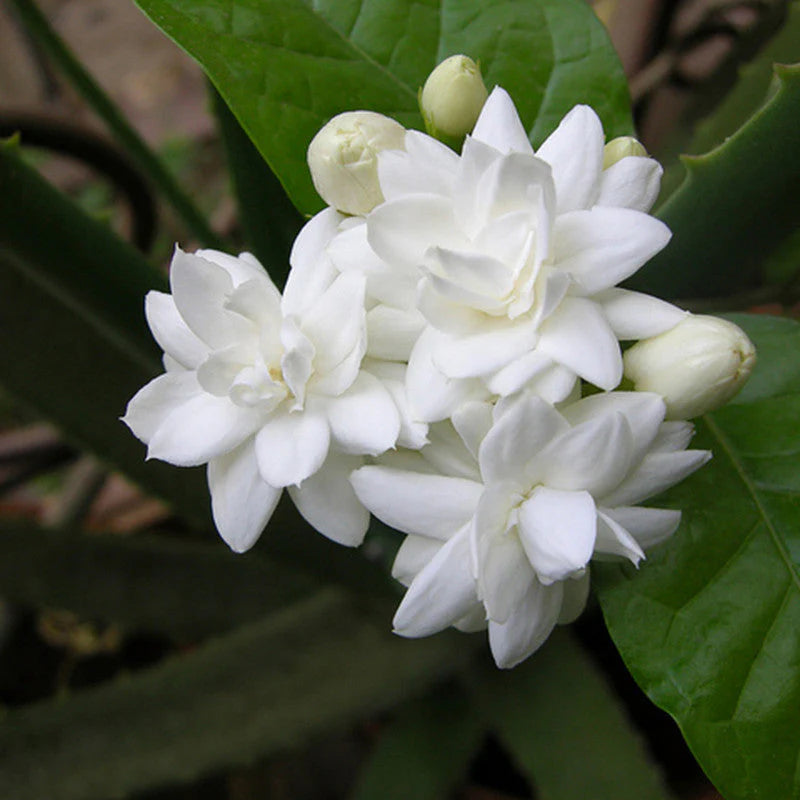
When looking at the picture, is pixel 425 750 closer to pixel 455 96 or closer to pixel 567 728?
pixel 567 728

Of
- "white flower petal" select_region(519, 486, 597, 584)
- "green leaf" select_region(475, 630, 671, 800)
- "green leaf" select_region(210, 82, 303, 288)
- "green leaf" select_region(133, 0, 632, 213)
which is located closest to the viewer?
"white flower petal" select_region(519, 486, 597, 584)

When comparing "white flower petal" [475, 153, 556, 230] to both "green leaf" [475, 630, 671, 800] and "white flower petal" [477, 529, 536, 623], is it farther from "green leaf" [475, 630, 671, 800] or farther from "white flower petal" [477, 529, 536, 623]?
"green leaf" [475, 630, 671, 800]

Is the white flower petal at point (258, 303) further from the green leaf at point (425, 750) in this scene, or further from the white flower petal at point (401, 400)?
the green leaf at point (425, 750)

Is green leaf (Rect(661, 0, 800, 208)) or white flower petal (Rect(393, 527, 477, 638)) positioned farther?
green leaf (Rect(661, 0, 800, 208))

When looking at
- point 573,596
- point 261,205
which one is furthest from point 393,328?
point 261,205

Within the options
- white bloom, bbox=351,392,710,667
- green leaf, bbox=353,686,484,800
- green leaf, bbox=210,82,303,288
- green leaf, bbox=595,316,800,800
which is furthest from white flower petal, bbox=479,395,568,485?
green leaf, bbox=353,686,484,800

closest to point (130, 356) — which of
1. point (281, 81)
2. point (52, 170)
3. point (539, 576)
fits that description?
point (281, 81)

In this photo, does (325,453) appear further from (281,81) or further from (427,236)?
(281,81)
